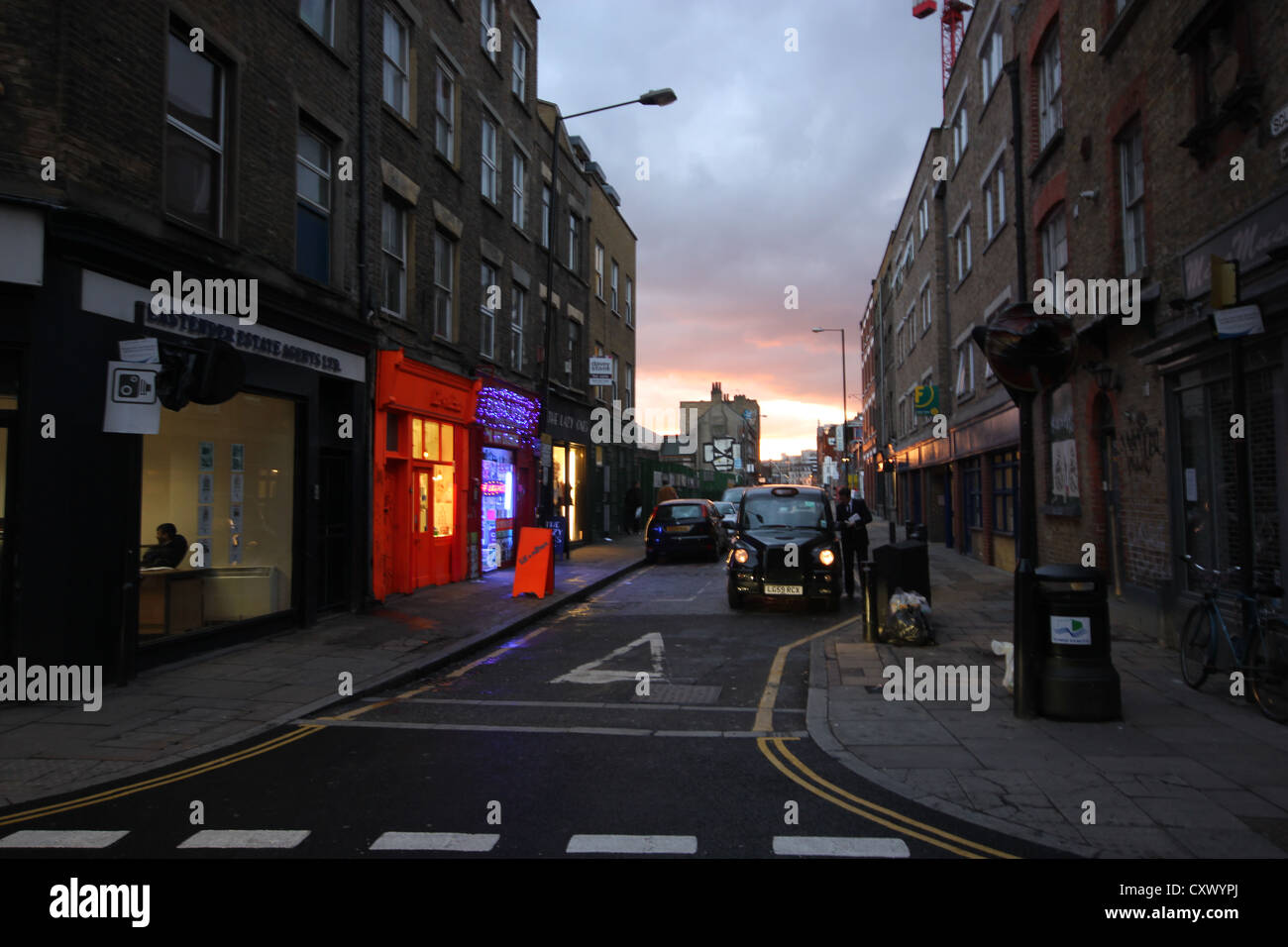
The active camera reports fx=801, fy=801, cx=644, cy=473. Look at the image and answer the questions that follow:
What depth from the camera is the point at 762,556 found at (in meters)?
12.6

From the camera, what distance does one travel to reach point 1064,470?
45.1ft

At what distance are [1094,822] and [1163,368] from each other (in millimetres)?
6981

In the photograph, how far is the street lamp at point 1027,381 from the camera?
20.8 ft

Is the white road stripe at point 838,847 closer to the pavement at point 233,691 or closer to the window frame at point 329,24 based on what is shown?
the pavement at point 233,691

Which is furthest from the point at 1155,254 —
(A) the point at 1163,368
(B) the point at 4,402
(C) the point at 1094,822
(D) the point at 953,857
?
(B) the point at 4,402

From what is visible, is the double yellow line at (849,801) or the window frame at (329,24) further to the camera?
the window frame at (329,24)

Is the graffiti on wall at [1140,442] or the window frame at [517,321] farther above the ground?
the window frame at [517,321]

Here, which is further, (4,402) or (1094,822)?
(4,402)

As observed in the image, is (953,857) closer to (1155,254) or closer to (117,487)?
(117,487)

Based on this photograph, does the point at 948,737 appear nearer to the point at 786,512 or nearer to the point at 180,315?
the point at 786,512

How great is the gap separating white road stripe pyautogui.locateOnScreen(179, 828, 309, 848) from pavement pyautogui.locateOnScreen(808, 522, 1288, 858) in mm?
3433

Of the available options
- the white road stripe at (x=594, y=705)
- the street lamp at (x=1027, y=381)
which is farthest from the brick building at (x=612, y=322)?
the street lamp at (x=1027, y=381)

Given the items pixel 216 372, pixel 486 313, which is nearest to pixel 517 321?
pixel 486 313

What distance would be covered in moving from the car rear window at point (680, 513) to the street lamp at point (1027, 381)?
15085mm
